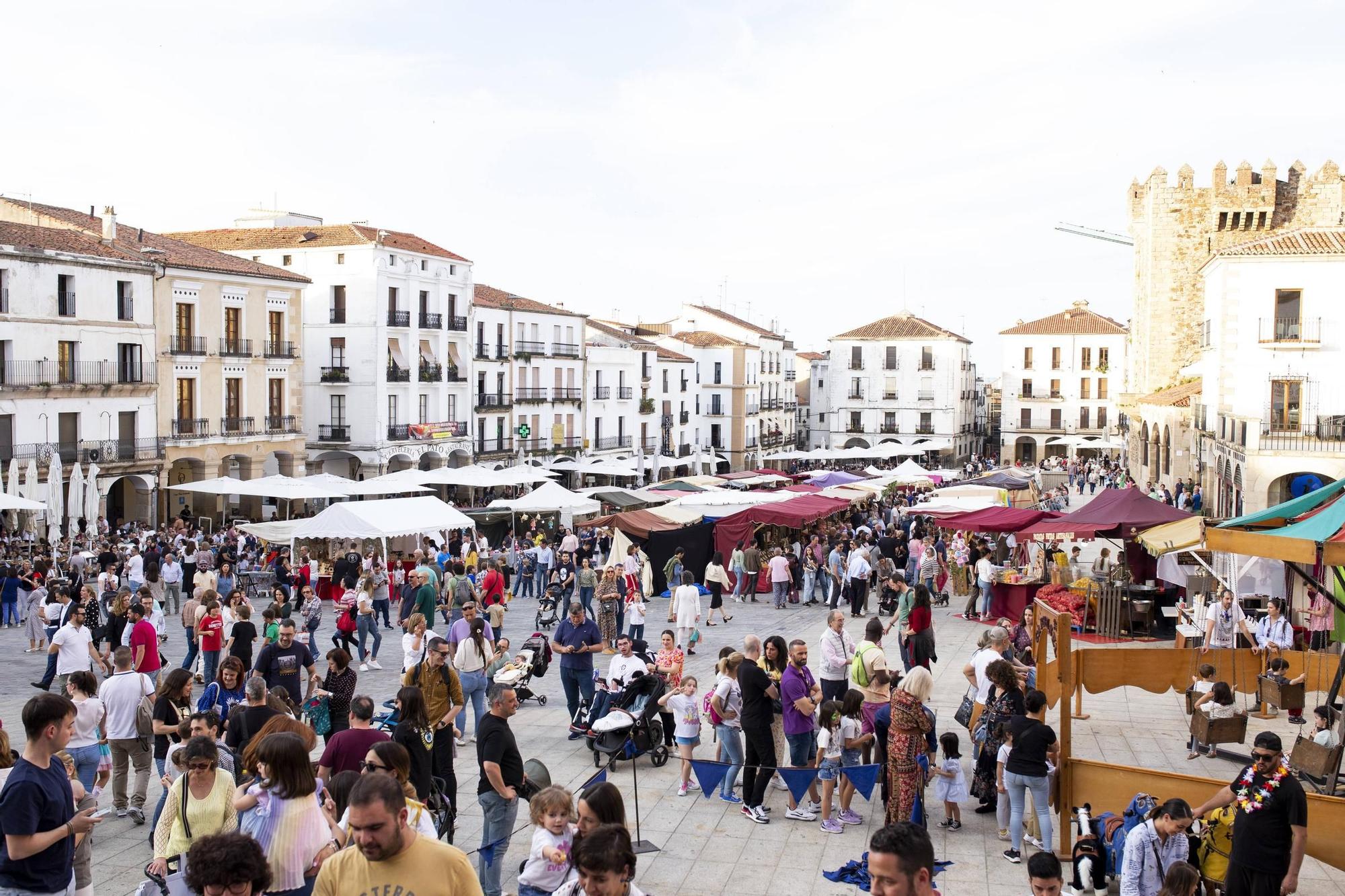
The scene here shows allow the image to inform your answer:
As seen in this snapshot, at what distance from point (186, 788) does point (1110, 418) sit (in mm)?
72317

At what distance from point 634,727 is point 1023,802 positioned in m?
3.38

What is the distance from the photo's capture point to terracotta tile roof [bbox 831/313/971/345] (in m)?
74.2

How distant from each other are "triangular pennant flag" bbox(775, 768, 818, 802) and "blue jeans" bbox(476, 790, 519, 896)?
2.36 meters

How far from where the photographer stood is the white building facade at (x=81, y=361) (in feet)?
98.7

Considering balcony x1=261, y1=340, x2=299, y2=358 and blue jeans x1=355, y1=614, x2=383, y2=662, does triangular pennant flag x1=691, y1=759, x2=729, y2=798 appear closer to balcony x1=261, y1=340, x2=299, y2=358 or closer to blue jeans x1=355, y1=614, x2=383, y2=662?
blue jeans x1=355, y1=614, x2=383, y2=662

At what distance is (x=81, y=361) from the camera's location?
31922mm

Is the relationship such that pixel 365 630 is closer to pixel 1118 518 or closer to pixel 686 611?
pixel 686 611

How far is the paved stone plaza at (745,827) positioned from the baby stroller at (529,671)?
18cm

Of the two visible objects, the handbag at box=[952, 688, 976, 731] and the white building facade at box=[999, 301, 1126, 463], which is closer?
the handbag at box=[952, 688, 976, 731]

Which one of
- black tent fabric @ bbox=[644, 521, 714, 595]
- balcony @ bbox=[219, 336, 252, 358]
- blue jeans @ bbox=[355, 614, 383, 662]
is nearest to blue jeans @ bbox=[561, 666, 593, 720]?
blue jeans @ bbox=[355, 614, 383, 662]

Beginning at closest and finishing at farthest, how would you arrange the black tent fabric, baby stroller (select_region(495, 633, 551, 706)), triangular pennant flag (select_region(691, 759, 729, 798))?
triangular pennant flag (select_region(691, 759, 729, 798)), baby stroller (select_region(495, 633, 551, 706)), the black tent fabric

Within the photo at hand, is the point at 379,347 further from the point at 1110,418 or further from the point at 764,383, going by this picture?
the point at 1110,418

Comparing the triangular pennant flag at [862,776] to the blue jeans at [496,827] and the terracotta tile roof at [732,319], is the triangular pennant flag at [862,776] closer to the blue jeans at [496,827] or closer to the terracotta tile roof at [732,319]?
the blue jeans at [496,827]

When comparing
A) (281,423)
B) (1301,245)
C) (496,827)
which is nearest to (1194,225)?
(1301,245)
